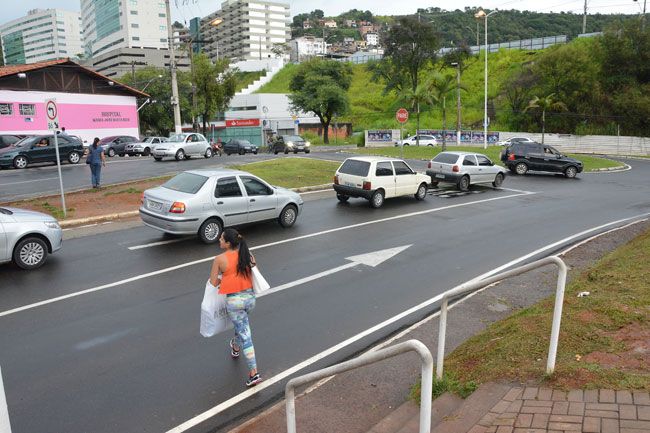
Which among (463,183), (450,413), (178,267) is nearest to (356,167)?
(463,183)

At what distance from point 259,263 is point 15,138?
28.3 metres

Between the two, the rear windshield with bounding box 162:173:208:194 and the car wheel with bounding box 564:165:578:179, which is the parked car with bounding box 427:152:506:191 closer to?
the car wheel with bounding box 564:165:578:179

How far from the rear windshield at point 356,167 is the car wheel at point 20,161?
60.6ft

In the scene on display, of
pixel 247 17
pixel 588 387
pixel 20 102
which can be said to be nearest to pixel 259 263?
pixel 588 387

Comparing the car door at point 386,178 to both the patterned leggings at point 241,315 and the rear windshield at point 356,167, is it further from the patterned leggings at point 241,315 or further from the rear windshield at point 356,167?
the patterned leggings at point 241,315

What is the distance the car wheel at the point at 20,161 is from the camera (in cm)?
2730

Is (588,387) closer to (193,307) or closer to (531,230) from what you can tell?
(193,307)

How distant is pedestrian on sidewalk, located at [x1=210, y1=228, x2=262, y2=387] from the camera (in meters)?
5.89

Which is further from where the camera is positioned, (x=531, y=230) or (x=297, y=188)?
(x=297, y=188)

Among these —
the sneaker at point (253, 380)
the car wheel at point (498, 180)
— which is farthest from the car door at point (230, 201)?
the car wheel at point (498, 180)

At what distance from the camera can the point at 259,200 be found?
1330 cm

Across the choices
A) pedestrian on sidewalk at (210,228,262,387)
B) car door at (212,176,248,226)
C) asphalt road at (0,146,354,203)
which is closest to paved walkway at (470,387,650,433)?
pedestrian on sidewalk at (210,228,262,387)

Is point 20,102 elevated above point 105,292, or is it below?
above

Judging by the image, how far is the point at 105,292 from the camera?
347 inches
